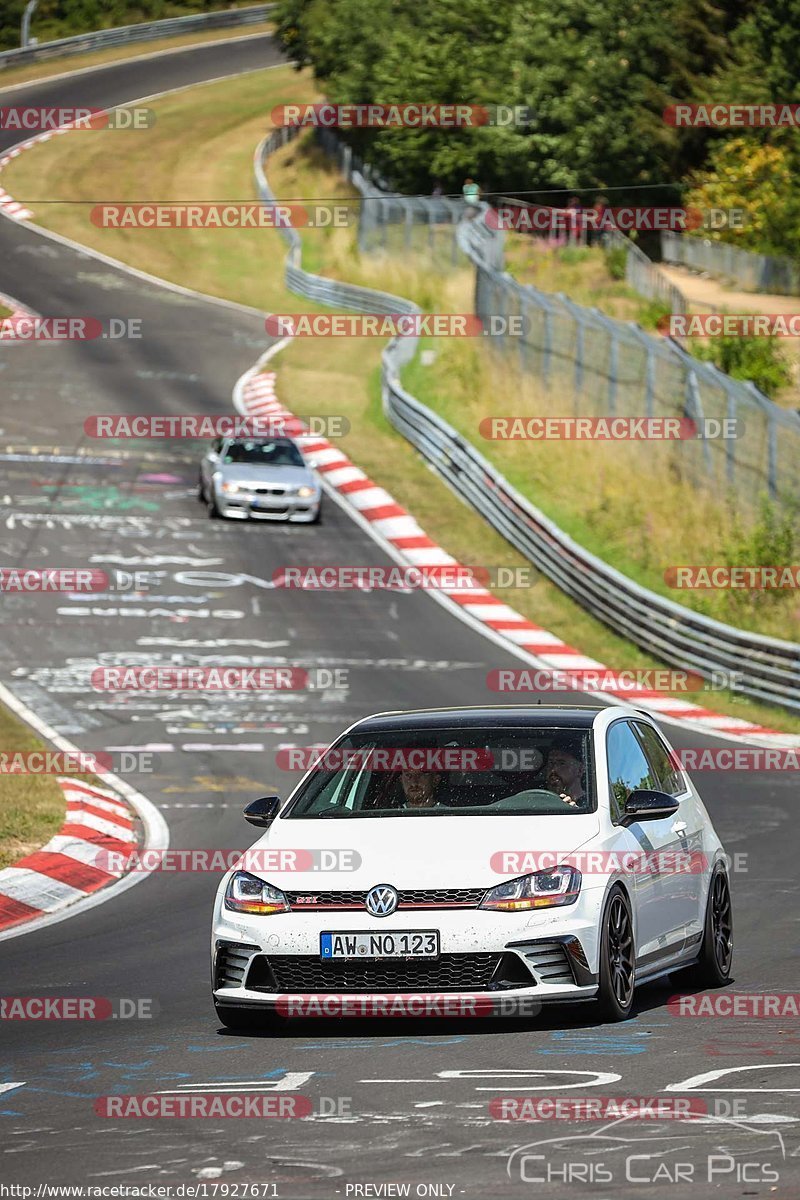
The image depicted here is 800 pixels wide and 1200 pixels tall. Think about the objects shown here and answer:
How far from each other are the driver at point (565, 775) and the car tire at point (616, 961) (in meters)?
0.60

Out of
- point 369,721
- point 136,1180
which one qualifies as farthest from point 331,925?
point 136,1180

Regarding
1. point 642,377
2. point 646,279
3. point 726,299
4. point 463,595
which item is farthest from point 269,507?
point 646,279

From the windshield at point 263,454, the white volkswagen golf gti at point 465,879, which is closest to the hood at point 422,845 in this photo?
the white volkswagen golf gti at point 465,879

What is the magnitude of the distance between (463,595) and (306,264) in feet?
106

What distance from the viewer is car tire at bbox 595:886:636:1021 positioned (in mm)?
9219

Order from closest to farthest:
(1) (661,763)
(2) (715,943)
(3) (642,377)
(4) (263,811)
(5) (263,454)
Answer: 1. (4) (263,811)
2. (2) (715,943)
3. (1) (661,763)
4. (3) (642,377)
5. (5) (263,454)

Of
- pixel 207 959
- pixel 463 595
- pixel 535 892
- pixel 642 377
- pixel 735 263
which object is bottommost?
pixel 735 263

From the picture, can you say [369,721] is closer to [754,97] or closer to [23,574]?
[23,574]

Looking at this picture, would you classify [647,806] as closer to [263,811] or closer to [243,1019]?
[263,811]

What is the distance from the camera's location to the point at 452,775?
10.1 meters

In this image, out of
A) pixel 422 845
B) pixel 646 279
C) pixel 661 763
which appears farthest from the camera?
pixel 646 279

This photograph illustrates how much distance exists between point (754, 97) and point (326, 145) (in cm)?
2437

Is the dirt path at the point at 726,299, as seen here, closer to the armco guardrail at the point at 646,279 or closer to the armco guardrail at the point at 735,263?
the armco guardrail at the point at 735,263

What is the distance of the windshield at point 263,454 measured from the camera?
33.7 meters
